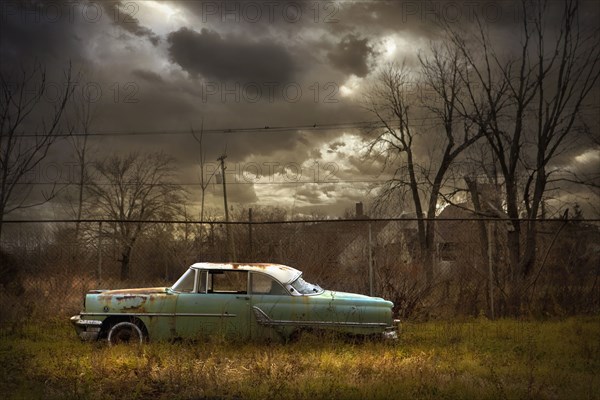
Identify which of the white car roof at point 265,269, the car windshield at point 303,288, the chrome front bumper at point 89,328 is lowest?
the chrome front bumper at point 89,328

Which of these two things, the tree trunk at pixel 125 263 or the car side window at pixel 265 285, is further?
the tree trunk at pixel 125 263

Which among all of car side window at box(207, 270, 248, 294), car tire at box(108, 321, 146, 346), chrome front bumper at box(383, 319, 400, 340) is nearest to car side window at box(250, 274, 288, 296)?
car side window at box(207, 270, 248, 294)

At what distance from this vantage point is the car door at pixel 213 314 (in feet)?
29.1

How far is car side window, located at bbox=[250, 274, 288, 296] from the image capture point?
8.97 m

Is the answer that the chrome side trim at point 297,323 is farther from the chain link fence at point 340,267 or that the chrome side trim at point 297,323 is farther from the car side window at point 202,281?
the chain link fence at point 340,267

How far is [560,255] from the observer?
13.5 metres

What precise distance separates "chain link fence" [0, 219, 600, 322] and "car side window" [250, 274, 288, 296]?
2.77 metres

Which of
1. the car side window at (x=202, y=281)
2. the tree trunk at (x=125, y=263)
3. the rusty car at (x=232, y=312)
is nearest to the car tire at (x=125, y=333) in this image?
the rusty car at (x=232, y=312)

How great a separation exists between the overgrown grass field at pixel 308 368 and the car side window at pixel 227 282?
921mm

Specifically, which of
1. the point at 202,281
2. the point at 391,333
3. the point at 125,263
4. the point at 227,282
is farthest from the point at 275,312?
the point at 125,263

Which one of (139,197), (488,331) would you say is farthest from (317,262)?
(139,197)

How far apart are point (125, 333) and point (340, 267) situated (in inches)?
198

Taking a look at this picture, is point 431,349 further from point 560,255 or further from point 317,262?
point 560,255

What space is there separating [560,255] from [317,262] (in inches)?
235
